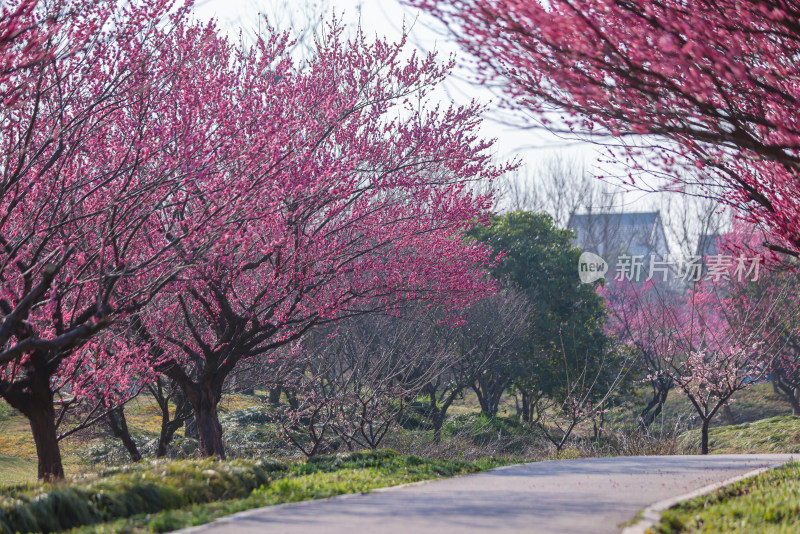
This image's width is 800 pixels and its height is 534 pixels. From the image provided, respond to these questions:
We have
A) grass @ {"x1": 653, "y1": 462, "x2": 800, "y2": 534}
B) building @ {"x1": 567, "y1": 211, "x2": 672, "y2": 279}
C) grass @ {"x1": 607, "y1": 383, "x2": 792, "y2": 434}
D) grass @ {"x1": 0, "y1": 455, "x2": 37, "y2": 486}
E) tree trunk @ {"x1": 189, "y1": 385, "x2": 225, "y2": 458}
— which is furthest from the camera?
building @ {"x1": 567, "y1": 211, "x2": 672, "y2": 279}

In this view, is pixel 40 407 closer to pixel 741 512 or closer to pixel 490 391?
pixel 741 512

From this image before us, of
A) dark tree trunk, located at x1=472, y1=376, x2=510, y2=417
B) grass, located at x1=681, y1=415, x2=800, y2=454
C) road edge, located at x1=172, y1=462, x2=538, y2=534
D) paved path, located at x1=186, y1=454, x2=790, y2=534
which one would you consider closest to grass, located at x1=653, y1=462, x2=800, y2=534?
paved path, located at x1=186, y1=454, x2=790, y2=534

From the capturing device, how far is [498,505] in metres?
6.88

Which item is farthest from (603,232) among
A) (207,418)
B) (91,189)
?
(91,189)

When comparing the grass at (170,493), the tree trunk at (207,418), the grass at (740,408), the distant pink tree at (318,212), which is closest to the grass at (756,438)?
the grass at (740,408)

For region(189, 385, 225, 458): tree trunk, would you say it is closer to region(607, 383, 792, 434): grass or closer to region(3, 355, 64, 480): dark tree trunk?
region(3, 355, 64, 480): dark tree trunk

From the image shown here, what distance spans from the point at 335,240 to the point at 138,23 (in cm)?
417

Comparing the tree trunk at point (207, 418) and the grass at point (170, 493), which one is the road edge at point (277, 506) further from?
the tree trunk at point (207, 418)

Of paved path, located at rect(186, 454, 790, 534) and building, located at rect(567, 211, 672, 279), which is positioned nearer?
paved path, located at rect(186, 454, 790, 534)

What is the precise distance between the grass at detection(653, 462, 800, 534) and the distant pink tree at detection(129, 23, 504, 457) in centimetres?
541

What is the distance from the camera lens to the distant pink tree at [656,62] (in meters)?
5.90

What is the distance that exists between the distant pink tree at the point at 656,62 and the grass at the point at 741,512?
111 inches

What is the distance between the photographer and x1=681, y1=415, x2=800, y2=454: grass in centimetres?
1798

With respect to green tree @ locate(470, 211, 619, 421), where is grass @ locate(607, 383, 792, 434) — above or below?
below
